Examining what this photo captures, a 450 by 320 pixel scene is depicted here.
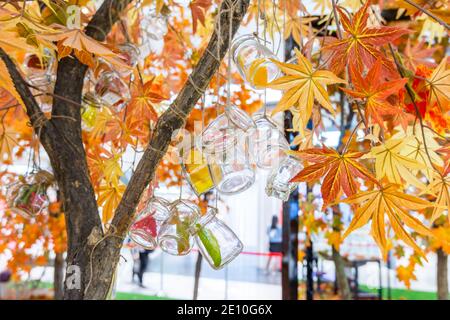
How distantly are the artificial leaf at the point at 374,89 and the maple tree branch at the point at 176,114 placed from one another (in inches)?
6.3

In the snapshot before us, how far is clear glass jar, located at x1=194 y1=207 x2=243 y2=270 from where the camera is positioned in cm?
49

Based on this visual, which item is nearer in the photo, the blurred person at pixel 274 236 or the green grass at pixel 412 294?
the green grass at pixel 412 294

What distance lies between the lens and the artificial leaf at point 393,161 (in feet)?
1.49

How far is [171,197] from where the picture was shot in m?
0.61

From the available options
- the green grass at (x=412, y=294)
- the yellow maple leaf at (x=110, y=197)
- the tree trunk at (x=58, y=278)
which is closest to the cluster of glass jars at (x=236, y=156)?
the yellow maple leaf at (x=110, y=197)

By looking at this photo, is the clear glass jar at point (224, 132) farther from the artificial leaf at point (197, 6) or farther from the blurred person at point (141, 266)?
the blurred person at point (141, 266)

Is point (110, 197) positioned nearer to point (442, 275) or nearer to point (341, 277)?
point (341, 277)

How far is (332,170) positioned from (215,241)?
155 millimetres

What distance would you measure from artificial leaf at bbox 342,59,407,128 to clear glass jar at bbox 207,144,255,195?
11 centimetres

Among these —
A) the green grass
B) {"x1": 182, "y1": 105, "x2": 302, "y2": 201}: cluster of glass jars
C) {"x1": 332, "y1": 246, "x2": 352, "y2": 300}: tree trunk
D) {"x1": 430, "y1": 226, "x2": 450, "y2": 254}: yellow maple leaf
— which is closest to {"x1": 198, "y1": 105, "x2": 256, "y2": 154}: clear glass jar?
{"x1": 182, "y1": 105, "x2": 302, "y2": 201}: cluster of glass jars

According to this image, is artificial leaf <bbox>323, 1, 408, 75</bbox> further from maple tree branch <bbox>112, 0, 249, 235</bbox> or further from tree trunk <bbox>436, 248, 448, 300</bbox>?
tree trunk <bbox>436, 248, 448, 300</bbox>

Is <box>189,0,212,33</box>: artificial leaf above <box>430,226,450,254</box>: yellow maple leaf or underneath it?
above

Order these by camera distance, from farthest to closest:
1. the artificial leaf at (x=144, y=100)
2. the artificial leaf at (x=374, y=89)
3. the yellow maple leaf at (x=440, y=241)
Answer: the yellow maple leaf at (x=440, y=241) < the artificial leaf at (x=144, y=100) < the artificial leaf at (x=374, y=89)
